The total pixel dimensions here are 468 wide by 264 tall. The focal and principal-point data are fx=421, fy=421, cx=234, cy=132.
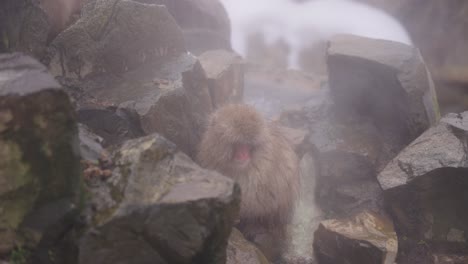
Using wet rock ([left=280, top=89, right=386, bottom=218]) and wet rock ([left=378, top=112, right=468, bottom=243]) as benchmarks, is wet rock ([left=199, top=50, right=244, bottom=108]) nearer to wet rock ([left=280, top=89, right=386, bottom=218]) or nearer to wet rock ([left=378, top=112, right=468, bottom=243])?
wet rock ([left=280, top=89, right=386, bottom=218])

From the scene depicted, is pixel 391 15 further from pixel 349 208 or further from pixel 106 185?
pixel 106 185

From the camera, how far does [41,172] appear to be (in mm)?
2047

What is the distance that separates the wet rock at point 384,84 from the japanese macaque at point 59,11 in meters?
2.86


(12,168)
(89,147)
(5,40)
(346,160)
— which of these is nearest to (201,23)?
(346,160)

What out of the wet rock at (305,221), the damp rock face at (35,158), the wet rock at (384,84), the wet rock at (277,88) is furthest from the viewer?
the wet rock at (277,88)

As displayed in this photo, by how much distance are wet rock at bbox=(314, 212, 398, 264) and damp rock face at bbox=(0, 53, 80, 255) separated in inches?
96.5

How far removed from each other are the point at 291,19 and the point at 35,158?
24.6ft

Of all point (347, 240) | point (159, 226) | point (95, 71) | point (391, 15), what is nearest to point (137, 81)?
point (95, 71)

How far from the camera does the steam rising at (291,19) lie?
27.6 ft

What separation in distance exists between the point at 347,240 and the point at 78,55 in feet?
9.30

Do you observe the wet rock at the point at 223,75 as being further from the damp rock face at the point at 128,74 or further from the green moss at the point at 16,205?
the green moss at the point at 16,205

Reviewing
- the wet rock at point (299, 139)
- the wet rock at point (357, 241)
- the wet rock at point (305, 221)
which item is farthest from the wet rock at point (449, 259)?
the wet rock at point (299, 139)

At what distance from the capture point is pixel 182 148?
152 inches

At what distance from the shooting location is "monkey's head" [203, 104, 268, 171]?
347 cm
